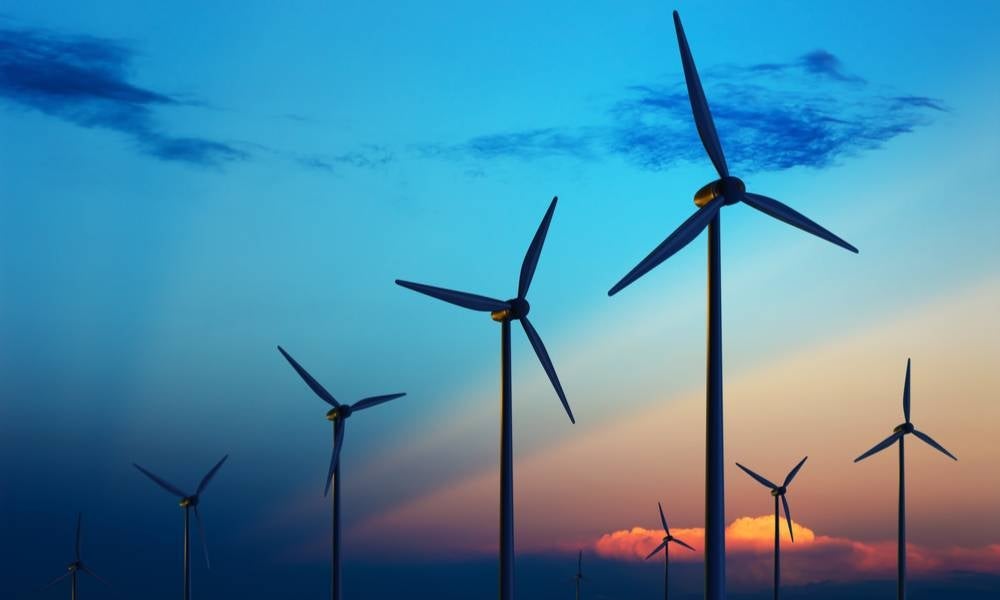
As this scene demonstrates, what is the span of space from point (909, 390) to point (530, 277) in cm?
5008

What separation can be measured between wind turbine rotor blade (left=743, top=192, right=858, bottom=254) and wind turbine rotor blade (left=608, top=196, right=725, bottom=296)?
280 cm

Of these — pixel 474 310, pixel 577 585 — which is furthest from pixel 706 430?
pixel 577 585

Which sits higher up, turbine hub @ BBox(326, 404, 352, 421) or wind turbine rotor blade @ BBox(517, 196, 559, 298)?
wind turbine rotor blade @ BBox(517, 196, 559, 298)

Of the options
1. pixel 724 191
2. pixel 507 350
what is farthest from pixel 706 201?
pixel 507 350

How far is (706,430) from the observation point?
37562 millimetres

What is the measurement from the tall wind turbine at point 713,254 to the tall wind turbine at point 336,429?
43.0 metres

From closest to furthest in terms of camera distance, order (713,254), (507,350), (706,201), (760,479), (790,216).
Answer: (713,254) → (706,201) → (790,216) → (507,350) → (760,479)

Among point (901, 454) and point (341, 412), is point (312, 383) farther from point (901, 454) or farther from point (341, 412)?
point (901, 454)

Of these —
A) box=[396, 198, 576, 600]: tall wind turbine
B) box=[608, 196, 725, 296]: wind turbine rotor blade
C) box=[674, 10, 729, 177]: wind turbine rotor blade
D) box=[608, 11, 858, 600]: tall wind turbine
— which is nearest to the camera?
box=[608, 11, 858, 600]: tall wind turbine

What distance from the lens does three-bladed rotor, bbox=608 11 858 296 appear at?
139ft

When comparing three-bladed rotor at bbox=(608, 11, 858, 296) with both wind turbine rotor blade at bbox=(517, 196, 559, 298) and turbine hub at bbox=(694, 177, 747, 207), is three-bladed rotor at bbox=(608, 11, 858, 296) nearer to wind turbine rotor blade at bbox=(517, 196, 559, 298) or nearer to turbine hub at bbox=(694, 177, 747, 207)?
turbine hub at bbox=(694, 177, 747, 207)

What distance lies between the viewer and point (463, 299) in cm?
6050

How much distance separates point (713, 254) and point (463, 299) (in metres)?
22.2

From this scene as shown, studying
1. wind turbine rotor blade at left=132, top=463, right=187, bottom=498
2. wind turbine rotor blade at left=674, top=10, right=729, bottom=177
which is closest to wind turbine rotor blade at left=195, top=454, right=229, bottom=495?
wind turbine rotor blade at left=132, top=463, right=187, bottom=498
